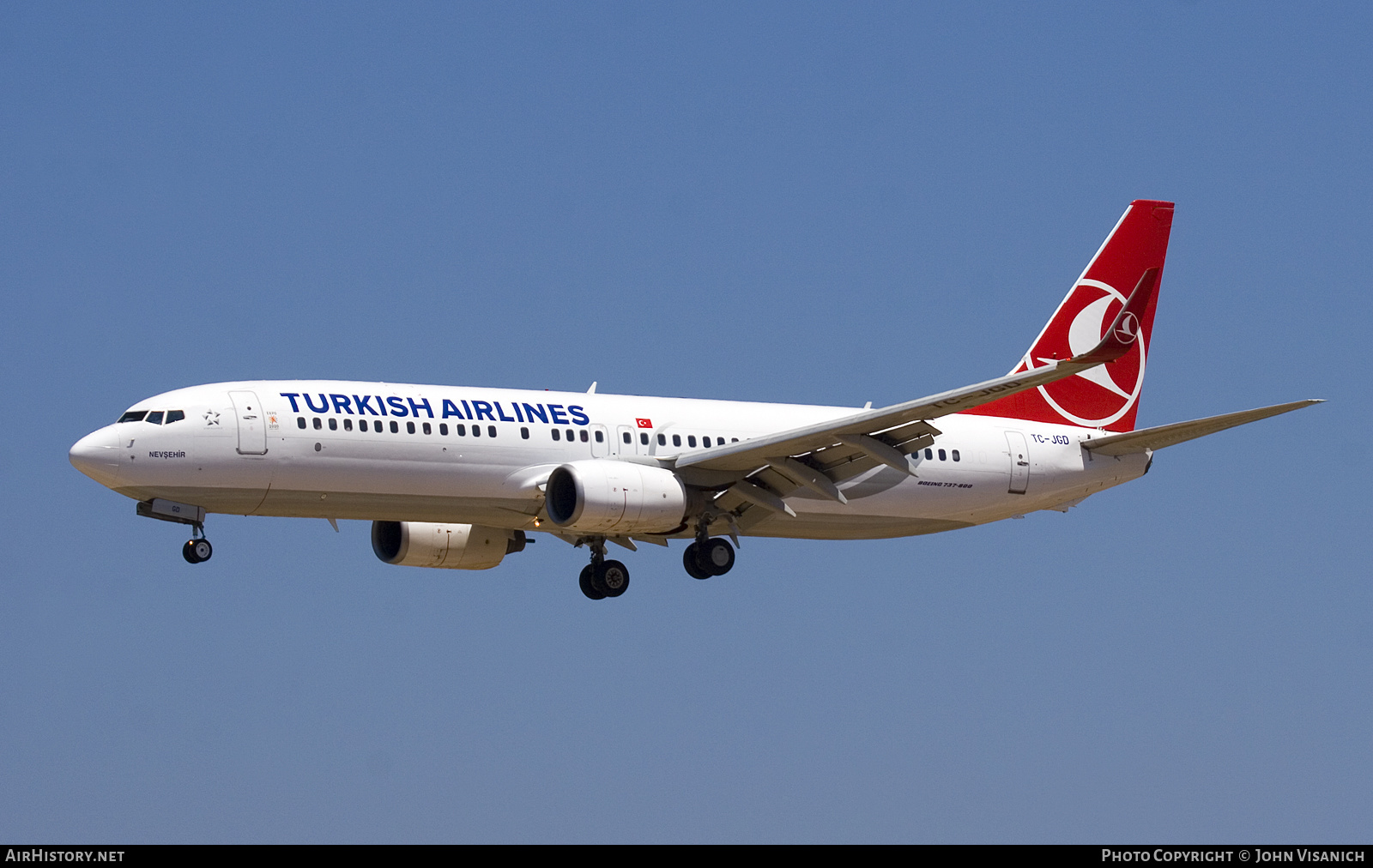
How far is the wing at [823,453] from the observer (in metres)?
45.2

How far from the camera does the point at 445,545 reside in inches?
2067

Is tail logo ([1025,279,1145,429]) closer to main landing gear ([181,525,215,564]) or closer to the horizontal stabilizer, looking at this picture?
the horizontal stabilizer

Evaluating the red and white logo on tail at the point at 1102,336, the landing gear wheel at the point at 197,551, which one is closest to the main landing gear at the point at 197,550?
the landing gear wheel at the point at 197,551

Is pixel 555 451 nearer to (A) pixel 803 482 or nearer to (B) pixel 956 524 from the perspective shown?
(A) pixel 803 482

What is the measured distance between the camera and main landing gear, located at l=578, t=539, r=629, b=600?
51.5m

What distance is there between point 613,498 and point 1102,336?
55.3 ft

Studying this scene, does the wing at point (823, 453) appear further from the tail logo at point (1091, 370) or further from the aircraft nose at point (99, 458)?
the aircraft nose at point (99, 458)

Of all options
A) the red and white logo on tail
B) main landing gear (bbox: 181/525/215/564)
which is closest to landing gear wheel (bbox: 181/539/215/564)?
main landing gear (bbox: 181/525/215/564)

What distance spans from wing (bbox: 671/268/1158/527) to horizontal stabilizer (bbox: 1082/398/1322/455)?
2.56 metres

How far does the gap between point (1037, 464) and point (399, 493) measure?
1668 centimetres

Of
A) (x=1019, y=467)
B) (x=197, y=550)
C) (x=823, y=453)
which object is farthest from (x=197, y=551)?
(x=1019, y=467)

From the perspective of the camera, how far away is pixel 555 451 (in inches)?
1906

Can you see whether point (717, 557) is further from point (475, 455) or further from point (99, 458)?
point (99, 458)
